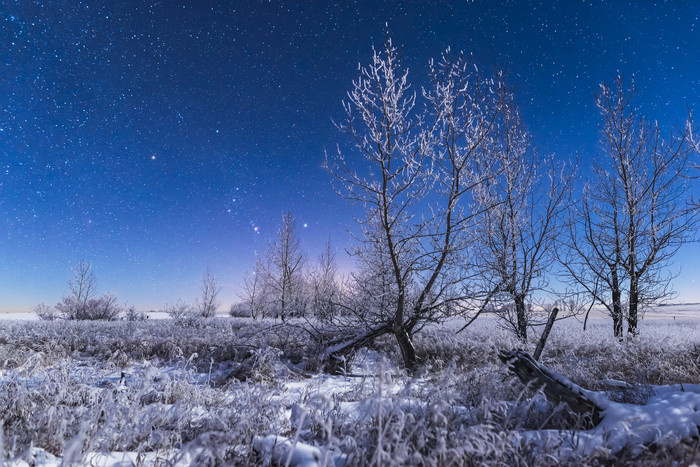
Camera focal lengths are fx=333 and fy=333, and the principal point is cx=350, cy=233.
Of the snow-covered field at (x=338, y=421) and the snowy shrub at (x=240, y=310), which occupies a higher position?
the snow-covered field at (x=338, y=421)

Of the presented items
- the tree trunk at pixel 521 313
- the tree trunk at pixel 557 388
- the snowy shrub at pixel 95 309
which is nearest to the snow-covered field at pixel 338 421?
the tree trunk at pixel 557 388

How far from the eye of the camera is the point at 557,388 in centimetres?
336

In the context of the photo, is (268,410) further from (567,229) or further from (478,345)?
(567,229)

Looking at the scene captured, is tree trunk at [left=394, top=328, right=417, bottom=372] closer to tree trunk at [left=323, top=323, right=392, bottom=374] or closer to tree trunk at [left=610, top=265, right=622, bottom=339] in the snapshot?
tree trunk at [left=323, top=323, right=392, bottom=374]

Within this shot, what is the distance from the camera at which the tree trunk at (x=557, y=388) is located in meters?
2.99

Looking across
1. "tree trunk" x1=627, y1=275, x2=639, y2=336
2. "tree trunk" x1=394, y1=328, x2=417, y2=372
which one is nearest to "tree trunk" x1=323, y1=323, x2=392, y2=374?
"tree trunk" x1=394, y1=328, x2=417, y2=372

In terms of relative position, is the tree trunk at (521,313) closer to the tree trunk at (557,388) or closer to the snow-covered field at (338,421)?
the snow-covered field at (338,421)

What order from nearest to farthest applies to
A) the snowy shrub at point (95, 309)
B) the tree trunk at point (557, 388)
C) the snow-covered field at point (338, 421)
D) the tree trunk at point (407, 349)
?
the snow-covered field at point (338, 421) → the tree trunk at point (557, 388) → the tree trunk at point (407, 349) → the snowy shrub at point (95, 309)

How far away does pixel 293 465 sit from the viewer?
6.84ft

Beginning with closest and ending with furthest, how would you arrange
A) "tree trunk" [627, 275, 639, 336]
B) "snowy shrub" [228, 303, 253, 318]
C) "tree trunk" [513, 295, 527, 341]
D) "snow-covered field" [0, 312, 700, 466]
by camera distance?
"snow-covered field" [0, 312, 700, 466], "tree trunk" [513, 295, 527, 341], "tree trunk" [627, 275, 639, 336], "snowy shrub" [228, 303, 253, 318]

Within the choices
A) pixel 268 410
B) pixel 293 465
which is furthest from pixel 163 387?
pixel 293 465

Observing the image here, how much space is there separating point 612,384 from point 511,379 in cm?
121

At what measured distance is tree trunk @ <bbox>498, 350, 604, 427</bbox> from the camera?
2.99 meters

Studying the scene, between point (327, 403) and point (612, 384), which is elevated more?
point (327, 403)
